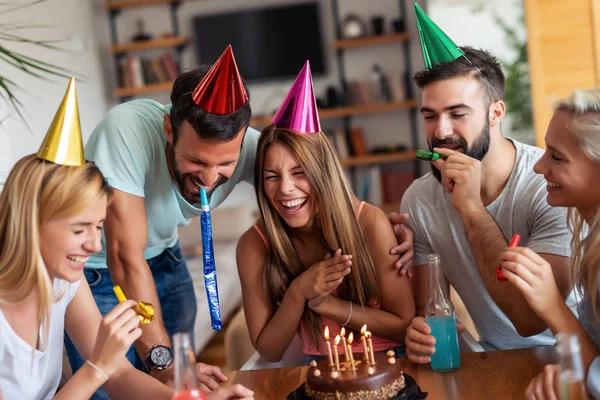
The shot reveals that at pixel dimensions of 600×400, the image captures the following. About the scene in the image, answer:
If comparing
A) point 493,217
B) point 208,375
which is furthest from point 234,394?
point 493,217

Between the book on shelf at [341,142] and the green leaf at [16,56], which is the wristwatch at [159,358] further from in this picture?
the book on shelf at [341,142]

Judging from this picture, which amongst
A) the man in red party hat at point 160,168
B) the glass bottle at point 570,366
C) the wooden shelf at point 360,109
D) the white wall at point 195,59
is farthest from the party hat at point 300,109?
the wooden shelf at point 360,109

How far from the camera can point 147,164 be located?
2.21 meters

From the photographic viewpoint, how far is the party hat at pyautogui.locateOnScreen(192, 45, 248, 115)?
196 centimetres

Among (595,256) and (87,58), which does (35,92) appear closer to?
(87,58)

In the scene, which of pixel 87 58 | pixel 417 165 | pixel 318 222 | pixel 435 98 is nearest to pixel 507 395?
pixel 318 222

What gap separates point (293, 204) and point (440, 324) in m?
0.58

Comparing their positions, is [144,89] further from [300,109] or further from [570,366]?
[570,366]

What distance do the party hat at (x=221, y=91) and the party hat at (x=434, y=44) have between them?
560mm

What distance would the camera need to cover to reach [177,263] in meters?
2.65

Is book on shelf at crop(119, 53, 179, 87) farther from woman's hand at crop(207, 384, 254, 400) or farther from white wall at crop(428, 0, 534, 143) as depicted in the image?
woman's hand at crop(207, 384, 254, 400)

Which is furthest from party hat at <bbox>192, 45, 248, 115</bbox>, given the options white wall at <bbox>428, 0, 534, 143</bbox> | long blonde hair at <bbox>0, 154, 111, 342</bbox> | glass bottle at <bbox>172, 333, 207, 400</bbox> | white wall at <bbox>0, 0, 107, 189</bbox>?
white wall at <bbox>428, 0, 534, 143</bbox>

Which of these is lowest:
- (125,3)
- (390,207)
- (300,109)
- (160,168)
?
(390,207)

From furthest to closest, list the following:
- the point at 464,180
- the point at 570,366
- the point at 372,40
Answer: the point at 372,40 < the point at 464,180 < the point at 570,366
